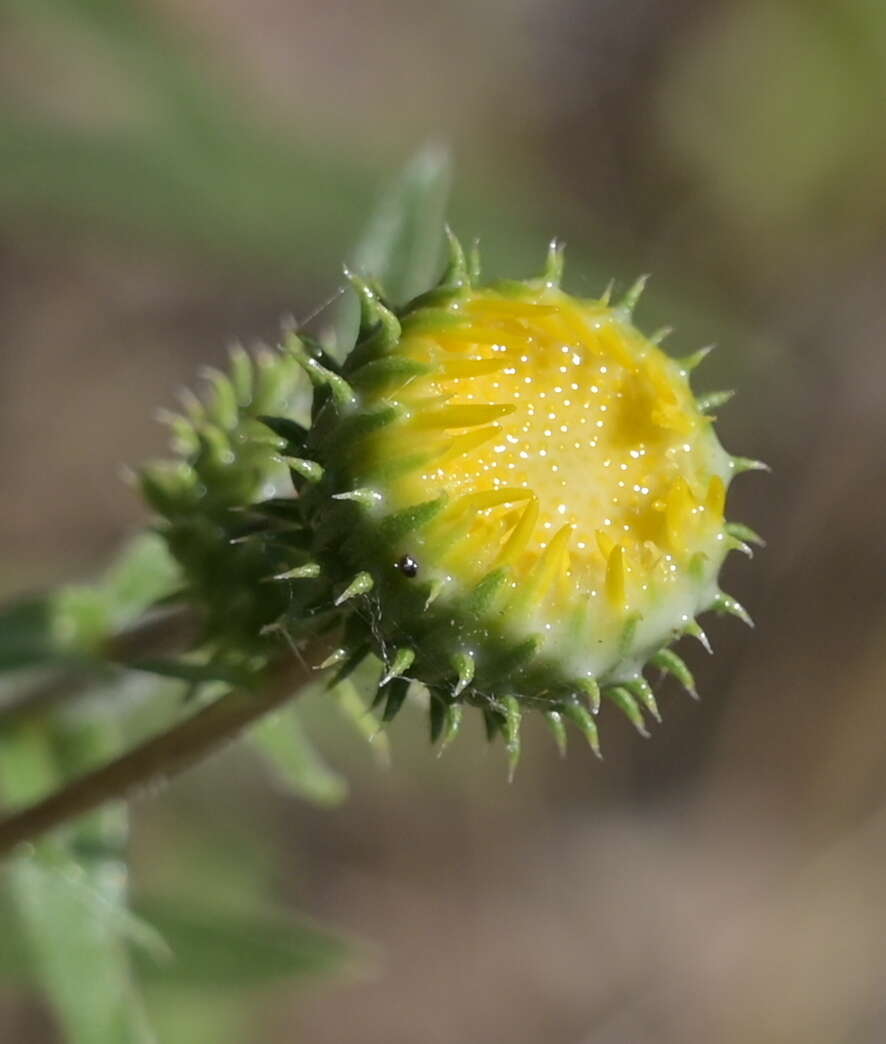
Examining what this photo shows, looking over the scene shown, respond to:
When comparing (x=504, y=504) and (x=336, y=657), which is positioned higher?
(x=504, y=504)

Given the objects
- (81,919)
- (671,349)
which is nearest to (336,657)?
(81,919)

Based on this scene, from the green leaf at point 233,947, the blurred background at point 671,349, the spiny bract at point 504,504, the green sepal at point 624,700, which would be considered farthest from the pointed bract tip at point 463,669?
the blurred background at point 671,349

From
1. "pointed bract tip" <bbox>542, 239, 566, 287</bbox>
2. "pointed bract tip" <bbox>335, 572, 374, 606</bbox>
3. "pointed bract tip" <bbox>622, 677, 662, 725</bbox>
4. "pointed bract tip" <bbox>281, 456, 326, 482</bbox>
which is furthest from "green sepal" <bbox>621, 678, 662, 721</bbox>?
"pointed bract tip" <bbox>542, 239, 566, 287</bbox>

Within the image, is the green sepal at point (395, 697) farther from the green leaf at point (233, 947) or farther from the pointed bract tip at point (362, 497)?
the green leaf at point (233, 947)

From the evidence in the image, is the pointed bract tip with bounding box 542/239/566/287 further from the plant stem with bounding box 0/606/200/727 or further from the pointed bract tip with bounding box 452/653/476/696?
the plant stem with bounding box 0/606/200/727

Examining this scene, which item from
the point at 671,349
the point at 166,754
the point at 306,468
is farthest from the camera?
the point at 671,349

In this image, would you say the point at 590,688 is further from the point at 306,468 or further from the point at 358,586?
the point at 306,468
